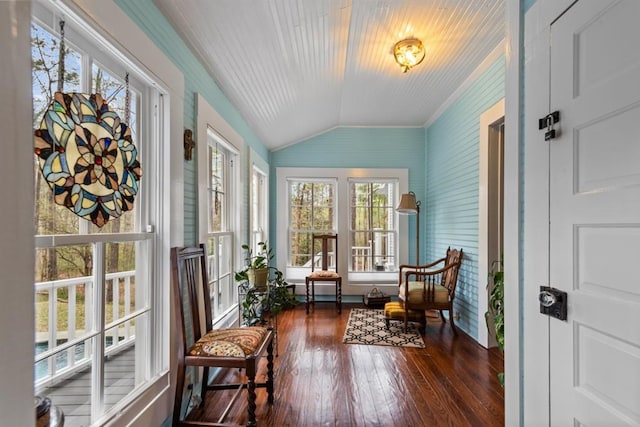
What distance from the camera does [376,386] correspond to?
8.07ft

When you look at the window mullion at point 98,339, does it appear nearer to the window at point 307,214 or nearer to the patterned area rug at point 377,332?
the patterned area rug at point 377,332

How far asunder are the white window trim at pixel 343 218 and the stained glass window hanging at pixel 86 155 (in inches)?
146

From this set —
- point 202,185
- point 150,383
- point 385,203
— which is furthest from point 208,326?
point 385,203

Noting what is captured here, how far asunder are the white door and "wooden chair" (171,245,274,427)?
56.1 inches

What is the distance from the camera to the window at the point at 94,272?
1104 mm

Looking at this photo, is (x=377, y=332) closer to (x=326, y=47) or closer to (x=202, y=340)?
(x=202, y=340)

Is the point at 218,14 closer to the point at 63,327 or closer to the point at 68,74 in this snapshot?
the point at 68,74

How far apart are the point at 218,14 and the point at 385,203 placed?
3.93m

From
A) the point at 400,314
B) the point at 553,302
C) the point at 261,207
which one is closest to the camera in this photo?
the point at 553,302

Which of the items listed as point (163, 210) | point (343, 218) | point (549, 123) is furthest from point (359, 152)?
point (549, 123)

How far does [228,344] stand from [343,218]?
3501 millimetres

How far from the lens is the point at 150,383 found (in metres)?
1.64

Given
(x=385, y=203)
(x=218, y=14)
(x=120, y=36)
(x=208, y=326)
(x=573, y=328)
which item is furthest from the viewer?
(x=385, y=203)

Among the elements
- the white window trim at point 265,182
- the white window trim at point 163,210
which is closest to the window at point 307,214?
the white window trim at point 265,182
